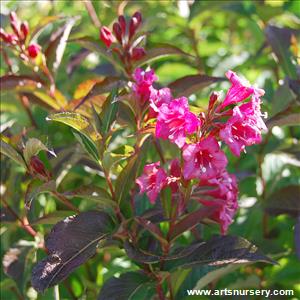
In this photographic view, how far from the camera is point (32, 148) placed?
3.71 ft

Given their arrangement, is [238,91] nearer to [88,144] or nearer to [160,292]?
[88,144]

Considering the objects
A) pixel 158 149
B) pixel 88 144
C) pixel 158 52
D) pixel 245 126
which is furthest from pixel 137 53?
pixel 245 126

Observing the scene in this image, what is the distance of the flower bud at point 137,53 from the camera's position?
4.61 feet

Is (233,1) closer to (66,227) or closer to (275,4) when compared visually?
(275,4)

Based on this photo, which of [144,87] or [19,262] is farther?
[19,262]

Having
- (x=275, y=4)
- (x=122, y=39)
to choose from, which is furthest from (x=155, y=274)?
(x=275, y=4)

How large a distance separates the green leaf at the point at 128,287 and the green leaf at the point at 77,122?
307 mm

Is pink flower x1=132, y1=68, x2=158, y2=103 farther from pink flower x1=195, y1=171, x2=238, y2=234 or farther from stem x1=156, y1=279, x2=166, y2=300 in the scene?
stem x1=156, y1=279, x2=166, y2=300

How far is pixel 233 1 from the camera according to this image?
6.29 feet

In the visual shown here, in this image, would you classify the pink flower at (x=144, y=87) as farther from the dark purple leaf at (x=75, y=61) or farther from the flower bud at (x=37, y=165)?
the dark purple leaf at (x=75, y=61)

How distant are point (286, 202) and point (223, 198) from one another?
349mm

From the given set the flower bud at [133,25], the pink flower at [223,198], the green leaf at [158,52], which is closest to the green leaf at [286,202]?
the pink flower at [223,198]

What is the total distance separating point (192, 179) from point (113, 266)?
0.55 metres

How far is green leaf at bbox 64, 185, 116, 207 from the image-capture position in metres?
1.17
